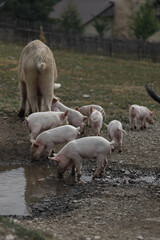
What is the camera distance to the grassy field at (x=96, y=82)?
1335 centimetres

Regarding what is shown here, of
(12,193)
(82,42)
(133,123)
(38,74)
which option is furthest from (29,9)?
(12,193)

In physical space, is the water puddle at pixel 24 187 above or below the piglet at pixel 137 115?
below

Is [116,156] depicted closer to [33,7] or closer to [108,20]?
[33,7]

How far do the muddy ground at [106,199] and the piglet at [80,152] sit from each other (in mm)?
252

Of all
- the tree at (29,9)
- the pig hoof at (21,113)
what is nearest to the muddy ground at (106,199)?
the pig hoof at (21,113)

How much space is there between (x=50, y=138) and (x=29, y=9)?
81.6 ft

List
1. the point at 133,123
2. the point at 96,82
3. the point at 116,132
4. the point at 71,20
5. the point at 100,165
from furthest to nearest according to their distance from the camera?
Result: 1. the point at 71,20
2. the point at 96,82
3. the point at 133,123
4. the point at 116,132
5. the point at 100,165

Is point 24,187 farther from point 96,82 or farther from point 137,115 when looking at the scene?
point 96,82

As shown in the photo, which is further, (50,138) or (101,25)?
(101,25)

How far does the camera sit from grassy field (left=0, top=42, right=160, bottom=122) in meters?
13.4

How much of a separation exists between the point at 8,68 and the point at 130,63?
28.5 feet

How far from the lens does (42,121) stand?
9.04 meters

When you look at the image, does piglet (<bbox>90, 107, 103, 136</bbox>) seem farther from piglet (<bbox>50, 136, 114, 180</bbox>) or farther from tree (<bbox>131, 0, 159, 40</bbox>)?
tree (<bbox>131, 0, 159, 40</bbox>)

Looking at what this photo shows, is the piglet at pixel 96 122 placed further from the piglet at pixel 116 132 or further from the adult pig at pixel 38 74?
the adult pig at pixel 38 74
